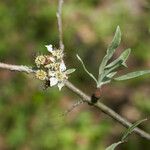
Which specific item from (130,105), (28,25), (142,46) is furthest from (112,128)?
Result: (28,25)

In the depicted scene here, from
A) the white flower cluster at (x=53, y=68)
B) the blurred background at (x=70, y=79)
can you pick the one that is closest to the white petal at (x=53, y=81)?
the white flower cluster at (x=53, y=68)

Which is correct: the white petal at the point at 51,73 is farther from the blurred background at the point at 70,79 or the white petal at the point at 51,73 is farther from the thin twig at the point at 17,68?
the blurred background at the point at 70,79

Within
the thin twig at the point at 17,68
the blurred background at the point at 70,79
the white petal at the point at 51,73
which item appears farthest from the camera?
the blurred background at the point at 70,79

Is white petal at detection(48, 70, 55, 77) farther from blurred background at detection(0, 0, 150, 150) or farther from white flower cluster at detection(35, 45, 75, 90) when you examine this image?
blurred background at detection(0, 0, 150, 150)

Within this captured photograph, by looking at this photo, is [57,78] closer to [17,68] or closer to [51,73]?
[51,73]

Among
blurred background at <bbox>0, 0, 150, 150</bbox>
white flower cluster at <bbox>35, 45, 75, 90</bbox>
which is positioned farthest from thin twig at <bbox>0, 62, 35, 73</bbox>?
blurred background at <bbox>0, 0, 150, 150</bbox>

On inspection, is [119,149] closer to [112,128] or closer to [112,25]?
[112,128]

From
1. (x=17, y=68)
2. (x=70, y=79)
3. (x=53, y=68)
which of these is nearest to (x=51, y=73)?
(x=53, y=68)
